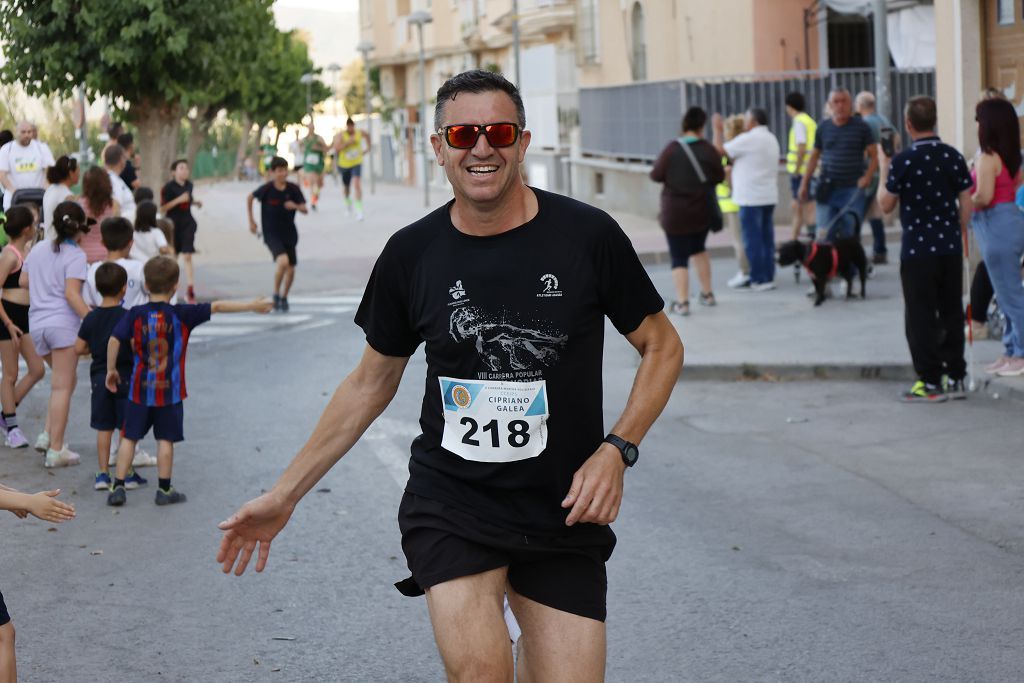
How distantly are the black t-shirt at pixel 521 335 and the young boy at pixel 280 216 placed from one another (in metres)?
13.7

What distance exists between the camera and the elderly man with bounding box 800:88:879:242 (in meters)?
16.8

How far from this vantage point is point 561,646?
394 cm

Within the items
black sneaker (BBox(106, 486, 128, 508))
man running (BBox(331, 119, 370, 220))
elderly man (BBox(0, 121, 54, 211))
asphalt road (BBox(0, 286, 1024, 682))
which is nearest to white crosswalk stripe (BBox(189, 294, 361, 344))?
elderly man (BBox(0, 121, 54, 211))

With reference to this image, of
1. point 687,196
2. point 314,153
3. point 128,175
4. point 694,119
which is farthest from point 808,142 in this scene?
point 314,153

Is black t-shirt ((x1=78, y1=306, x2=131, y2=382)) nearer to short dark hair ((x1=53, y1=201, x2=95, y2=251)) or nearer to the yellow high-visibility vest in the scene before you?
short dark hair ((x1=53, y1=201, x2=95, y2=251))

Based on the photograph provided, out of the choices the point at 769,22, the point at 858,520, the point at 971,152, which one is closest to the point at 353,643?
the point at 858,520

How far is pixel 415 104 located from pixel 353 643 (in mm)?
57483

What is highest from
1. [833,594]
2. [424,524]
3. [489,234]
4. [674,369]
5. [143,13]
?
[143,13]

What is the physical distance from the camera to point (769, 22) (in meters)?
28.0

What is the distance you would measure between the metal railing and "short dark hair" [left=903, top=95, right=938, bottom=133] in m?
12.1

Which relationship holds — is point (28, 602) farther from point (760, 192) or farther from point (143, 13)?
point (143, 13)

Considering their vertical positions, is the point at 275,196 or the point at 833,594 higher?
the point at 275,196

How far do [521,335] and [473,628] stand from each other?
0.71m

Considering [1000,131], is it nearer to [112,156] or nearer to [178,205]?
[112,156]
